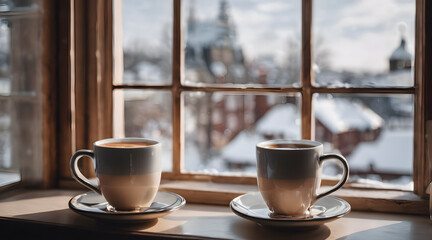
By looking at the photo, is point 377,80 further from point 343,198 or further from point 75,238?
point 75,238

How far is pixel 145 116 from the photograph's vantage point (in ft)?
3.95

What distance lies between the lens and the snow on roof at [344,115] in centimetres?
108

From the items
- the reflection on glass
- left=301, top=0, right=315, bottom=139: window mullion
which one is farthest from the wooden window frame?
the reflection on glass

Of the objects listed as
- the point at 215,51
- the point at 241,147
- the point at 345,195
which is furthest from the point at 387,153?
the point at 215,51

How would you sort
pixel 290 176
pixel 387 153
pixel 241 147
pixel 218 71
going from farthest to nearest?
pixel 241 147, pixel 218 71, pixel 387 153, pixel 290 176

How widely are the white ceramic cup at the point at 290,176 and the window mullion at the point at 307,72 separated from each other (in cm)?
17

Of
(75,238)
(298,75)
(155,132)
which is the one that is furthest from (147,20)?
(75,238)

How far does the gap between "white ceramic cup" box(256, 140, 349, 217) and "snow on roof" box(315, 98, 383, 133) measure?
244 mm

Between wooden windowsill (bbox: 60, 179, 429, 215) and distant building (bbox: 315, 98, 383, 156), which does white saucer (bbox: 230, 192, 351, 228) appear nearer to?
wooden windowsill (bbox: 60, 179, 429, 215)

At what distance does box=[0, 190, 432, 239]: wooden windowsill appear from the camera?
32.7 inches

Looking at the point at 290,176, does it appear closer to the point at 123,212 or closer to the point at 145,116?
the point at 123,212

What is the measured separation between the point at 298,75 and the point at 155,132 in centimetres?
41

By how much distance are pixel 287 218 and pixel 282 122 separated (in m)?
0.47

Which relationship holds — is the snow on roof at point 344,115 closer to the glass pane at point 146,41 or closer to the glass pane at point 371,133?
the glass pane at point 371,133
